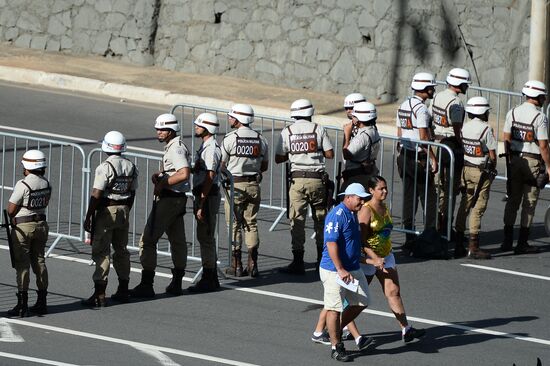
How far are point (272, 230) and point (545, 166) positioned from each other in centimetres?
319

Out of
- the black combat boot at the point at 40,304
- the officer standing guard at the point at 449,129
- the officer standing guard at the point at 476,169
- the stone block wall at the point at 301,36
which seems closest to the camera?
the black combat boot at the point at 40,304

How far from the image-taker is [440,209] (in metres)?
15.4

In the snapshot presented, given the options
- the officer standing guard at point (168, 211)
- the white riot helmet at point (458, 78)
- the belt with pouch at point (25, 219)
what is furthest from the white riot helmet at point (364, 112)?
the belt with pouch at point (25, 219)

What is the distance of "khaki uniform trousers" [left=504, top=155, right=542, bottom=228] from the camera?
15148 millimetres

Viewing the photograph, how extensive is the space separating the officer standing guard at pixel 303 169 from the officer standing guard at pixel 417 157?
149 centimetres

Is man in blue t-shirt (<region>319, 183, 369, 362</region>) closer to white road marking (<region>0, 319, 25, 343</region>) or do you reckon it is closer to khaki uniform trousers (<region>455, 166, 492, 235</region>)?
white road marking (<region>0, 319, 25, 343</region>)

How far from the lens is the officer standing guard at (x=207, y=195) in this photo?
43.4 feet

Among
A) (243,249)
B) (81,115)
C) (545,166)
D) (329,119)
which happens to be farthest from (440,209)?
(81,115)

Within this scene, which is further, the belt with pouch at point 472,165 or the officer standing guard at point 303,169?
the belt with pouch at point 472,165

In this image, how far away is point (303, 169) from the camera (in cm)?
1406

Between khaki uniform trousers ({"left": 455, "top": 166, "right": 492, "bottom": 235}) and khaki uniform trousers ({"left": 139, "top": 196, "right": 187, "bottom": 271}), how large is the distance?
339 cm

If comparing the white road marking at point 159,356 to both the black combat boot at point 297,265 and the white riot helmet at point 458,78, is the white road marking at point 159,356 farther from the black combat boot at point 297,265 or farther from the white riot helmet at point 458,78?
the white riot helmet at point 458,78

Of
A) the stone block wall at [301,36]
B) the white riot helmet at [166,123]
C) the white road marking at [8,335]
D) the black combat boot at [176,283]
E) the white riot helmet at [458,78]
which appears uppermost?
the stone block wall at [301,36]

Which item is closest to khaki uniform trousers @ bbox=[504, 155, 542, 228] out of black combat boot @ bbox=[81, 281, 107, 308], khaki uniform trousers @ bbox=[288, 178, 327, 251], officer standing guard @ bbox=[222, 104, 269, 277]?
khaki uniform trousers @ bbox=[288, 178, 327, 251]
